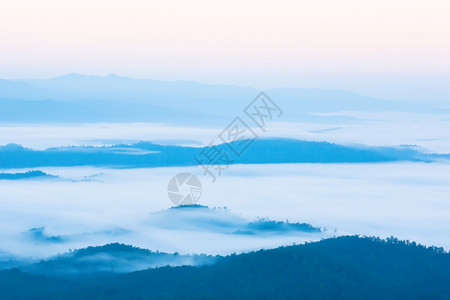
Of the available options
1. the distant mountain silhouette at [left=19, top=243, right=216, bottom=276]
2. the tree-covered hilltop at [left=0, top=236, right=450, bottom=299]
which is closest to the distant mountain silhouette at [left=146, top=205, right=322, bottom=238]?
the distant mountain silhouette at [left=19, top=243, right=216, bottom=276]

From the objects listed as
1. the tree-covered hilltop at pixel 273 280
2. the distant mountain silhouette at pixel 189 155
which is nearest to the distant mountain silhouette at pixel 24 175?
the distant mountain silhouette at pixel 189 155

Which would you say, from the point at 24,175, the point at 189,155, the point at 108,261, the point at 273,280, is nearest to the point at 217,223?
the point at 108,261

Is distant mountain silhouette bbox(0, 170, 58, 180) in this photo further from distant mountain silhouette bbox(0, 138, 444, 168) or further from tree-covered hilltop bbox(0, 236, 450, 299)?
tree-covered hilltop bbox(0, 236, 450, 299)

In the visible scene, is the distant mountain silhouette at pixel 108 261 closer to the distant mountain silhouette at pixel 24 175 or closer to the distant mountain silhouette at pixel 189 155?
the distant mountain silhouette at pixel 24 175

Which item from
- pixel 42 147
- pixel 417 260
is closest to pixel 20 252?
pixel 417 260

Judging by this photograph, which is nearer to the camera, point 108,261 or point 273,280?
point 273,280

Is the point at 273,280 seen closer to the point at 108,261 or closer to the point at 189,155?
the point at 108,261

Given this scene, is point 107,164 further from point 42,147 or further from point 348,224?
point 348,224
